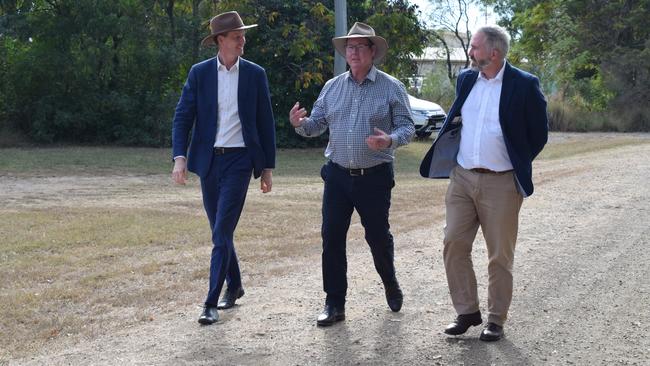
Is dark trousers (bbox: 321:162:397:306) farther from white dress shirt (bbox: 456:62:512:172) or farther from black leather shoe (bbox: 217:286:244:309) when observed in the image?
black leather shoe (bbox: 217:286:244:309)

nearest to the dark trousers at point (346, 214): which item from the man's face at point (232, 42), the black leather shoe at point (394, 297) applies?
the black leather shoe at point (394, 297)

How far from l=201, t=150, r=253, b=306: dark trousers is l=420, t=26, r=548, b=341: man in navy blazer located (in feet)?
4.73

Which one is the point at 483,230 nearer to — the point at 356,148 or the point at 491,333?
the point at 491,333

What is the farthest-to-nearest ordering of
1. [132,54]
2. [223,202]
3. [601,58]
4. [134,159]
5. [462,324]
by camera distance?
[601,58] < [132,54] < [134,159] < [223,202] < [462,324]

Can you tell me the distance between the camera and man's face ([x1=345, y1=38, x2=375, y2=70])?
651 cm

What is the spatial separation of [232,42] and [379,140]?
4.71ft

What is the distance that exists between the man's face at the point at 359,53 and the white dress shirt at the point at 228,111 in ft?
2.88

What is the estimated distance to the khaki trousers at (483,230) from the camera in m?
6.06

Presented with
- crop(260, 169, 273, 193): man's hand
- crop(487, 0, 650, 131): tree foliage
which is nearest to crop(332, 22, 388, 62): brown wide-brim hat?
crop(260, 169, 273, 193): man's hand

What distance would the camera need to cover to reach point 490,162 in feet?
19.8

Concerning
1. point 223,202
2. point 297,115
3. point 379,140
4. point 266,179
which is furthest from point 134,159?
point 379,140

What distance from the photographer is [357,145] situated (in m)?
6.45

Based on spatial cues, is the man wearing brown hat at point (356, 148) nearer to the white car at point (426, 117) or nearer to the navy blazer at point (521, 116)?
the navy blazer at point (521, 116)

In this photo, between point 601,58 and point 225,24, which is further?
Answer: point 601,58
